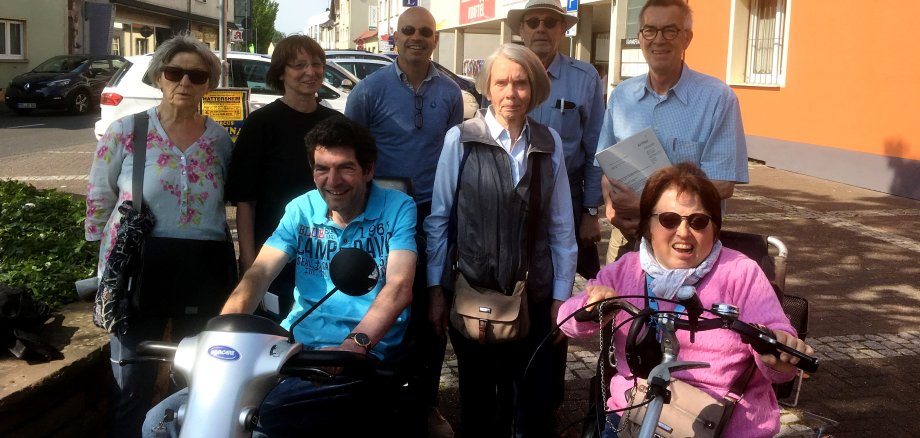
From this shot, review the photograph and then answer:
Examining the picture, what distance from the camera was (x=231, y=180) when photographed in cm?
373

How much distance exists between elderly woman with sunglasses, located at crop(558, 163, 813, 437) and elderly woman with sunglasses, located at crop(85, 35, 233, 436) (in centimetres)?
162

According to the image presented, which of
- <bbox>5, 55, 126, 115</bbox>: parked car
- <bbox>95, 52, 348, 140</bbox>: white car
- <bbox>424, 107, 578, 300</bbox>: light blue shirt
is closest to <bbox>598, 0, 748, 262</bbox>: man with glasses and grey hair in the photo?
<bbox>424, 107, 578, 300</bbox>: light blue shirt

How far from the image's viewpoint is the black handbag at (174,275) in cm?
341

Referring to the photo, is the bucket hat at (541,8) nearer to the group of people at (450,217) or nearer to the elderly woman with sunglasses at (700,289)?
the group of people at (450,217)

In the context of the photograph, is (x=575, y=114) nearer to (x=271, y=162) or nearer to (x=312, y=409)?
(x=271, y=162)

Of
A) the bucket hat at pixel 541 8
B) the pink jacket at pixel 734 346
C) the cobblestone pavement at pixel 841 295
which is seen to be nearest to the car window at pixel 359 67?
the cobblestone pavement at pixel 841 295

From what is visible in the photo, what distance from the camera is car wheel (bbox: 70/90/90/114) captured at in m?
24.8

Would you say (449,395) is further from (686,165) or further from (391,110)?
(686,165)

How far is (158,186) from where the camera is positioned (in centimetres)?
344

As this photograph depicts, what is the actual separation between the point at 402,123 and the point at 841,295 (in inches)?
169

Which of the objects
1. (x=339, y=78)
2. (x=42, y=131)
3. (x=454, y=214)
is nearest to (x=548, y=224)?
(x=454, y=214)

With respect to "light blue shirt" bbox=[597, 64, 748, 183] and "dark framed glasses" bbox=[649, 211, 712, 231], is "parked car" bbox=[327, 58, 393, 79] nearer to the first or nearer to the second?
"light blue shirt" bbox=[597, 64, 748, 183]

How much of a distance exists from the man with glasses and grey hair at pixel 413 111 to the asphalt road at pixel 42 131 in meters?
12.7

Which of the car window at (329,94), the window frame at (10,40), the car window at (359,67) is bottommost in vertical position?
the car window at (329,94)
